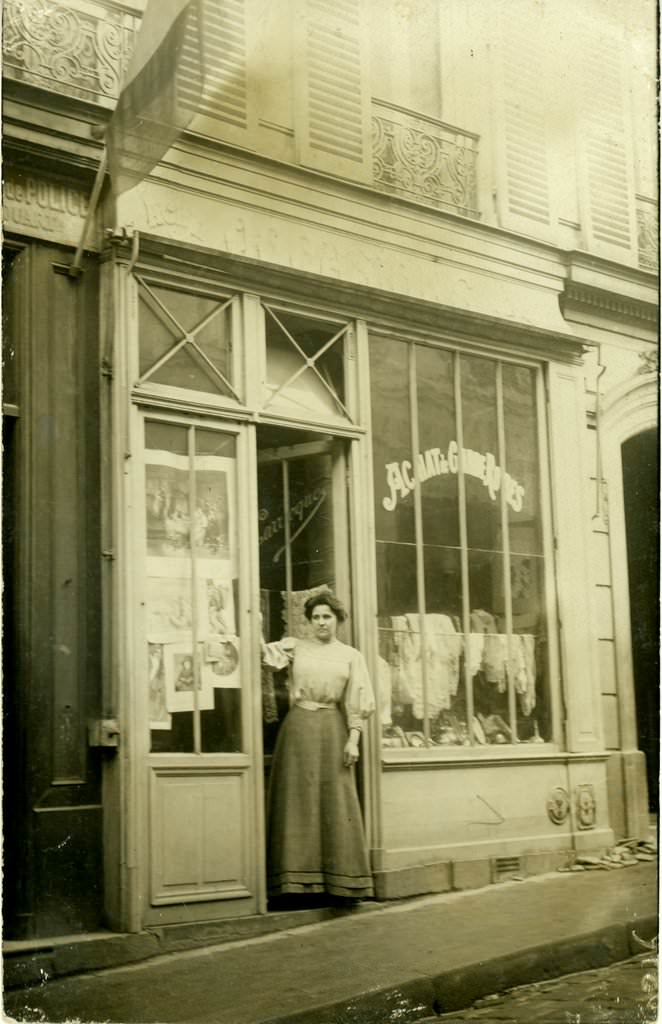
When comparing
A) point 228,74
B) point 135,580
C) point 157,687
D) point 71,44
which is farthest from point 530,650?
point 71,44

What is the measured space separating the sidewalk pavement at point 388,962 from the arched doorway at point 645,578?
78 cm

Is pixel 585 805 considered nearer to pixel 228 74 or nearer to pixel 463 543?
pixel 463 543

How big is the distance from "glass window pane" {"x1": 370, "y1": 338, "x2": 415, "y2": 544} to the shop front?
13 mm

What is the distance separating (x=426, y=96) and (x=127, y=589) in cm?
319

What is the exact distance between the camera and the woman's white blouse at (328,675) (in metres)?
6.40

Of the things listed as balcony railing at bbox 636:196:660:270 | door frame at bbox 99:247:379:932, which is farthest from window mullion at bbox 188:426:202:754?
balcony railing at bbox 636:196:660:270

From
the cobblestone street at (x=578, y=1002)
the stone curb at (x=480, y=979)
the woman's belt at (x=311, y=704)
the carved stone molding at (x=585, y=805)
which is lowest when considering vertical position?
the cobblestone street at (x=578, y=1002)

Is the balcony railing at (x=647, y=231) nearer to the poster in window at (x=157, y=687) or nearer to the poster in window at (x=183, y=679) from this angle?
the poster in window at (x=183, y=679)

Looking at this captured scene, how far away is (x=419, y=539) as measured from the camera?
273 inches

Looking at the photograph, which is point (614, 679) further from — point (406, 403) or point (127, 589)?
point (127, 589)

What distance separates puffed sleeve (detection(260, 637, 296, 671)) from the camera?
6.26 m

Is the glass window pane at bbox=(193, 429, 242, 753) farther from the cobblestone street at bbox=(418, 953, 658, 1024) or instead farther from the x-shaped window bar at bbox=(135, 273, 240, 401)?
the cobblestone street at bbox=(418, 953, 658, 1024)

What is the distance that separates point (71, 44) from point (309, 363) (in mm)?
1972

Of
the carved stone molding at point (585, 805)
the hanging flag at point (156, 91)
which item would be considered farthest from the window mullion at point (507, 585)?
the hanging flag at point (156, 91)
